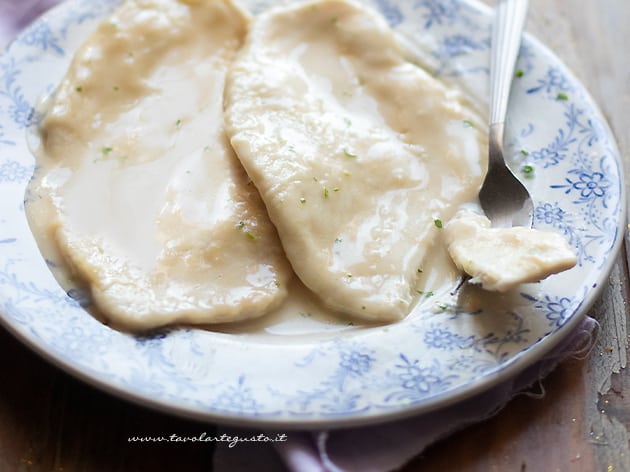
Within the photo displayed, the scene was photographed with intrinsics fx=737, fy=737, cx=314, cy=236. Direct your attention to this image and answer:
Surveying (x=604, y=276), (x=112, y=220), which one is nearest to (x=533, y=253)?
(x=604, y=276)

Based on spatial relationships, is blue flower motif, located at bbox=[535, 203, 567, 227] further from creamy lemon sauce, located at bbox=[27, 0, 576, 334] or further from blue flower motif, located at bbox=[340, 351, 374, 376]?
blue flower motif, located at bbox=[340, 351, 374, 376]

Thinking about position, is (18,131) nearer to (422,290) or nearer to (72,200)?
(72,200)

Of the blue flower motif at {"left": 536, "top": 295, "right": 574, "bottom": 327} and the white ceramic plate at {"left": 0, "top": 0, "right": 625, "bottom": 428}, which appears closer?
the white ceramic plate at {"left": 0, "top": 0, "right": 625, "bottom": 428}

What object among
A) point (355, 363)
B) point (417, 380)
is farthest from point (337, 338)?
point (417, 380)

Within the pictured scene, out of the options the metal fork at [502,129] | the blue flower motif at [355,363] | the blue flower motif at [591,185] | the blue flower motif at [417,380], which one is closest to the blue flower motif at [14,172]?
the blue flower motif at [355,363]

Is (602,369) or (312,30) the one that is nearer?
(602,369)

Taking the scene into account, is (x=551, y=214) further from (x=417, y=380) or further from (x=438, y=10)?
(x=438, y=10)

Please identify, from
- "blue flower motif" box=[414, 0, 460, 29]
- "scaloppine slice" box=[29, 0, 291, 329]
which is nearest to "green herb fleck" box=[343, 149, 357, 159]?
"scaloppine slice" box=[29, 0, 291, 329]
